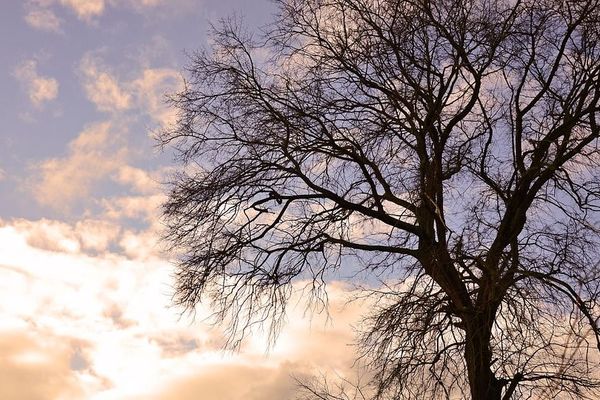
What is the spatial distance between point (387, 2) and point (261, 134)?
212 centimetres

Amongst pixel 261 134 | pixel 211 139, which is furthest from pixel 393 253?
pixel 211 139

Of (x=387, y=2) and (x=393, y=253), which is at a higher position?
(x=387, y=2)

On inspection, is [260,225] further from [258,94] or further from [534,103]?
[534,103]

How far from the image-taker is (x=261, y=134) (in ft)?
26.0

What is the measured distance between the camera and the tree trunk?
689 cm

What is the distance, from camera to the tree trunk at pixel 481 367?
22.6ft

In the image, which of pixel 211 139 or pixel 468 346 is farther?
pixel 211 139

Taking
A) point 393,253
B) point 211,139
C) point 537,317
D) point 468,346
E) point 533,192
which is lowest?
point 468,346

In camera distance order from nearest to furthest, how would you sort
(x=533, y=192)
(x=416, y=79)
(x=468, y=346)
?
(x=468, y=346), (x=533, y=192), (x=416, y=79)

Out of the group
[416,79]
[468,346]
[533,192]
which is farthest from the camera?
[416,79]

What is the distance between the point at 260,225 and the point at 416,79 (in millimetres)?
2568

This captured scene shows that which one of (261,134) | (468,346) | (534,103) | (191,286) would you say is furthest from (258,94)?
(468,346)

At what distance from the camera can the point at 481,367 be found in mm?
6879

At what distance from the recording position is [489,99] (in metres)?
8.30
